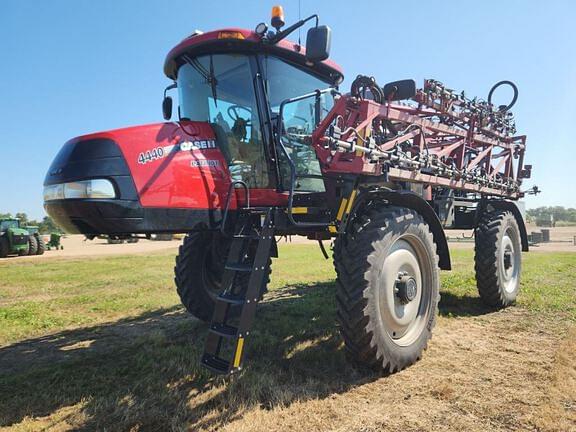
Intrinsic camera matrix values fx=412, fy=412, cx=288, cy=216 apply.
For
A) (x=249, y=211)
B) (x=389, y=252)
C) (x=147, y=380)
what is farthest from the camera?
(x=249, y=211)

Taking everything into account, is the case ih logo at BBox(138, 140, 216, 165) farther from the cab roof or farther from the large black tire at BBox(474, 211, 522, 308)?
the large black tire at BBox(474, 211, 522, 308)

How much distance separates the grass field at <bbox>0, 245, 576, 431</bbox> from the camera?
2.68 m

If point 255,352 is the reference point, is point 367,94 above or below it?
above

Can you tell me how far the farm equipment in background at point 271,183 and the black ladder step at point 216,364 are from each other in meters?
0.01

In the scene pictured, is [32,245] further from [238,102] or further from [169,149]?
[169,149]

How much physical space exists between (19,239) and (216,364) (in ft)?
71.0

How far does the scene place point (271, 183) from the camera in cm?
410

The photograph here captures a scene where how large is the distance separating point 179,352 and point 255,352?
74 centimetres

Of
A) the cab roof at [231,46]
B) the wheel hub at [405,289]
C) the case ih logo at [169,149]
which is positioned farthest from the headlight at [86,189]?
the wheel hub at [405,289]

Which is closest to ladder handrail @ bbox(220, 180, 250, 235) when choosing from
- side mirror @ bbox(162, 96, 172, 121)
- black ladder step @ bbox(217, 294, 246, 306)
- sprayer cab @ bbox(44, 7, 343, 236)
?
sprayer cab @ bbox(44, 7, 343, 236)

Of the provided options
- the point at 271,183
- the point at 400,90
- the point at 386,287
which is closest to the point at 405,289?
the point at 386,287

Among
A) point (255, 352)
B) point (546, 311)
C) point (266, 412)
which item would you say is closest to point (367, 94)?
point (255, 352)

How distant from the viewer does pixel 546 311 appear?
5.43 m

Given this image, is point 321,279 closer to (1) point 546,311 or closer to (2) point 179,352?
(1) point 546,311
